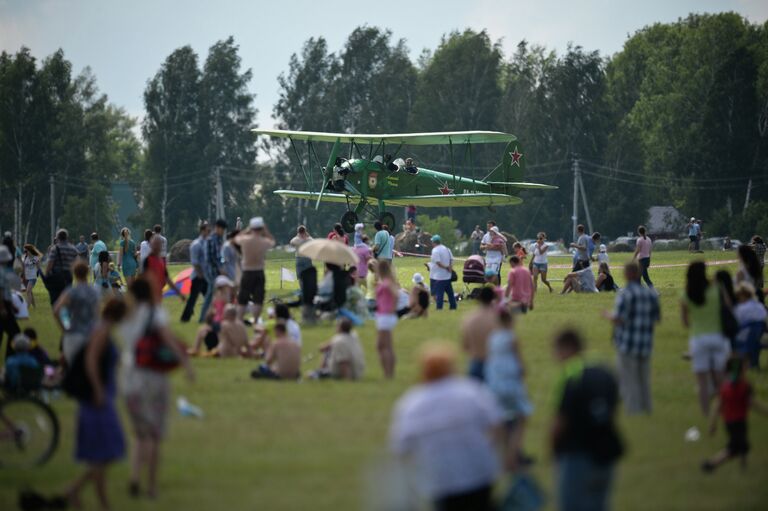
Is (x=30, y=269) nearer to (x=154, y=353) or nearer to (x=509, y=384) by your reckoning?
(x=154, y=353)

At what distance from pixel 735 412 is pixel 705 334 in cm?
271

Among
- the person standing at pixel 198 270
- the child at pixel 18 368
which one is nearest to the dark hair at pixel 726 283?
the child at pixel 18 368

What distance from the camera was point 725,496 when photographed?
11312mm

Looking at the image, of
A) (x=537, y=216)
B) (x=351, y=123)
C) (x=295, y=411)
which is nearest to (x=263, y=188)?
(x=351, y=123)

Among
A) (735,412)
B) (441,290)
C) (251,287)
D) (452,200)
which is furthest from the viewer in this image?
(452,200)

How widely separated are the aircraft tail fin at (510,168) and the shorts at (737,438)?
40509 millimetres

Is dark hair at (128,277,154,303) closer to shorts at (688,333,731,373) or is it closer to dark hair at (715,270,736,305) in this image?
shorts at (688,333,731,373)

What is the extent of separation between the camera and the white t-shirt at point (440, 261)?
88.9 feet

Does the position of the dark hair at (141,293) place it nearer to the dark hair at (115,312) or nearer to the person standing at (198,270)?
the dark hair at (115,312)

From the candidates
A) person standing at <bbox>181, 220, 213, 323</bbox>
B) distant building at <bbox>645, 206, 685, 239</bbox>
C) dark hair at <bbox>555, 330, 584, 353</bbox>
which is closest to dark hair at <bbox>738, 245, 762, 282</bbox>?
person standing at <bbox>181, 220, 213, 323</bbox>

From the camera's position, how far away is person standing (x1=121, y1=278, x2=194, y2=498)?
36.2 ft

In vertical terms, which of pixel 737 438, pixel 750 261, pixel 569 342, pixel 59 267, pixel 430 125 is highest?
pixel 430 125

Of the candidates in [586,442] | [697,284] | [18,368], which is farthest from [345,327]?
[586,442]

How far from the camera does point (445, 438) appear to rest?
321 inches
